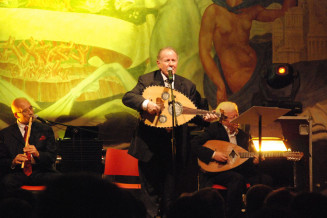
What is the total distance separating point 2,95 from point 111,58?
1727 millimetres

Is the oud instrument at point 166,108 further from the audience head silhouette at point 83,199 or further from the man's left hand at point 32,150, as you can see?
the audience head silhouette at point 83,199

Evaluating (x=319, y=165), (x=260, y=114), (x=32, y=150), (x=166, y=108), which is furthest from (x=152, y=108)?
(x=319, y=165)

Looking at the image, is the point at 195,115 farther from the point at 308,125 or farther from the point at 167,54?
the point at 308,125

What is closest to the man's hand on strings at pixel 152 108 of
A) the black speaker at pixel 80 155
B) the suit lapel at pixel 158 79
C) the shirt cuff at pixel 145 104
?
the shirt cuff at pixel 145 104

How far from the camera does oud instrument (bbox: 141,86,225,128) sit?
4297 millimetres

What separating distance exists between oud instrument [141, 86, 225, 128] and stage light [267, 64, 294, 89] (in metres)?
2.44

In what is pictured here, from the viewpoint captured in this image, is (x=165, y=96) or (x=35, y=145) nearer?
(x=165, y=96)

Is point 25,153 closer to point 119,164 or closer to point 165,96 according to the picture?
point 119,164

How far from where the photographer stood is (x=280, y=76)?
21.1ft

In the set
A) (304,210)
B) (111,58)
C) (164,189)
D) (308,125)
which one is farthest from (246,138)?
(304,210)

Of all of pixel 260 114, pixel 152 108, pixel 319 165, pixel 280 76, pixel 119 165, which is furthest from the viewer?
pixel 319 165

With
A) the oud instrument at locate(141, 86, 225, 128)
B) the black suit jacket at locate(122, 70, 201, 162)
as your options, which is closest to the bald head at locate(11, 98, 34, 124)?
the black suit jacket at locate(122, 70, 201, 162)

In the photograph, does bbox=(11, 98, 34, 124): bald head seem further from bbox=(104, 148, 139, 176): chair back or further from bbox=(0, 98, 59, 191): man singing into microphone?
bbox=(104, 148, 139, 176): chair back

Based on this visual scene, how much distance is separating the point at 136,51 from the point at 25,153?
8.33 ft
